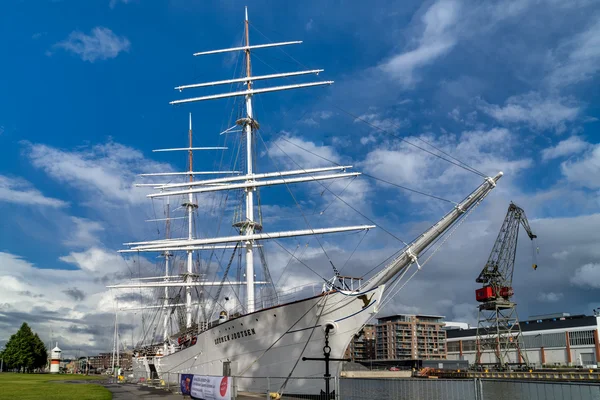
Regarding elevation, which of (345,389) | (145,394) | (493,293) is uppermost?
(493,293)

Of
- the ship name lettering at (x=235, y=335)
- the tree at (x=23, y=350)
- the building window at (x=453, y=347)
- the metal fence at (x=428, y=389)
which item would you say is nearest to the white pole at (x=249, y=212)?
the ship name lettering at (x=235, y=335)

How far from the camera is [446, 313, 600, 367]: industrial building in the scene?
10262cm

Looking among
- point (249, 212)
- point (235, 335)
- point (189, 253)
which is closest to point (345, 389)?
point (235, 335)

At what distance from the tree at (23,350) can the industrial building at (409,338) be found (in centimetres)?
11608

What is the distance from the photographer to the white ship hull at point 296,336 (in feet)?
90.7

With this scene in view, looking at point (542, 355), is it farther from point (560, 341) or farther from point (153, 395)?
point (153, 395)

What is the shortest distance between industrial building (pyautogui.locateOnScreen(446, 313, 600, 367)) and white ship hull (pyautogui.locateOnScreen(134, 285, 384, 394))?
78.1 metres

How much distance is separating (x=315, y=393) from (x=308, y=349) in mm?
2226

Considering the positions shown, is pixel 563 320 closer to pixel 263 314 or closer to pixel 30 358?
pixel 263 314

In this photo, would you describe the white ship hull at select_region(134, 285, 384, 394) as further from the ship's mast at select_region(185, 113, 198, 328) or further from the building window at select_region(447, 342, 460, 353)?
the building window at select_region(447, 342, 460, 353)

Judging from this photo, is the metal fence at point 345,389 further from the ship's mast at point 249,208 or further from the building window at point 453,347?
the building window at point 453,347

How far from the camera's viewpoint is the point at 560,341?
362 feet

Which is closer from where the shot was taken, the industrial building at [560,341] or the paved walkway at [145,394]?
the paved walkway at [145,394]

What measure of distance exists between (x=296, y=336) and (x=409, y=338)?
16985cm
